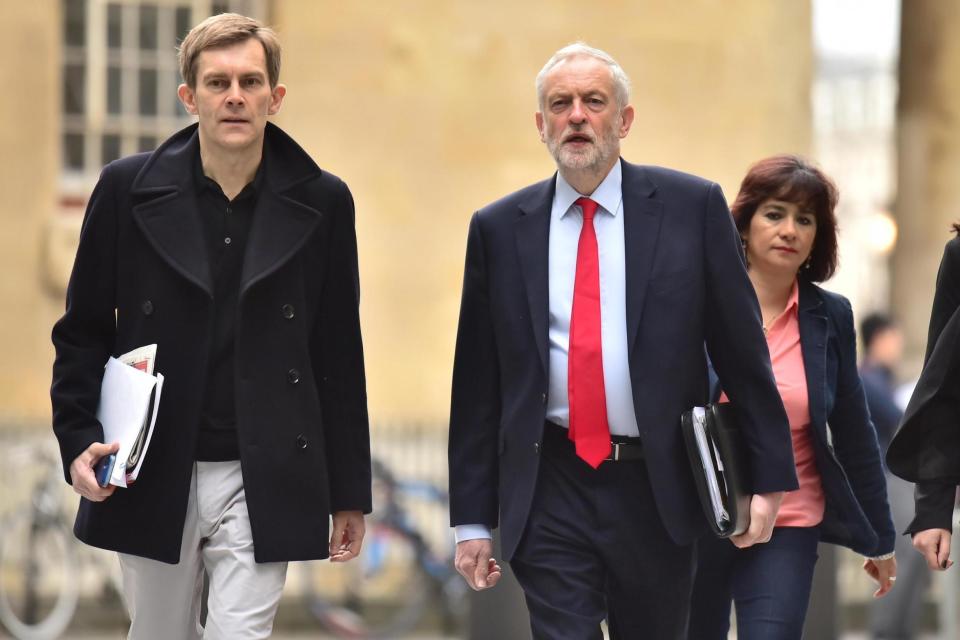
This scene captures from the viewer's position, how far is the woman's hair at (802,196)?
6238 millimetres

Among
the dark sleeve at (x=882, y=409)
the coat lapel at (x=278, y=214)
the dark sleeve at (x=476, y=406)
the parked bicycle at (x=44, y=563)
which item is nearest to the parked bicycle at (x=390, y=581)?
the parked bicycle at (x=44, y=563)

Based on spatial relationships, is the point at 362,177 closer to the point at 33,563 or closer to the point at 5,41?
the point at 5,41

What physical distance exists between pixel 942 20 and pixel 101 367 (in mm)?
14577

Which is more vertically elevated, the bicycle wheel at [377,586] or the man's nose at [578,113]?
the man's nose at [578,113]

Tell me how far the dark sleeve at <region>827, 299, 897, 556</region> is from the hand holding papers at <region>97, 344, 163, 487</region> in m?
2.41

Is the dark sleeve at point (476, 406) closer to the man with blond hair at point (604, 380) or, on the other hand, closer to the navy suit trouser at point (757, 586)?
the man with blond hair at point (604, 380)

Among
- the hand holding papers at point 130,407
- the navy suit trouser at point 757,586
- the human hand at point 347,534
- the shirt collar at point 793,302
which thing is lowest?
the navy suit trouser at point 757,586

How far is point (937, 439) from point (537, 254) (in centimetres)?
126

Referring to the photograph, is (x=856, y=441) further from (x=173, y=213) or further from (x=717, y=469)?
(x=173, y=213)

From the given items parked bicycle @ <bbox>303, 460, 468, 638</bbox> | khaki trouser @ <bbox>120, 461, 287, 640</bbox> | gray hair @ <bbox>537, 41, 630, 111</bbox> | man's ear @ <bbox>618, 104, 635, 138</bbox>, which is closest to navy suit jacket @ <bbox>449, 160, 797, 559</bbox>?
man's ear @ <bbox>618, 104, 635, 138</bbox>

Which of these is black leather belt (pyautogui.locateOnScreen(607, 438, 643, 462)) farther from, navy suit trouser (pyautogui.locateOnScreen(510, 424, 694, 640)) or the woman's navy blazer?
the woman's navy blazer

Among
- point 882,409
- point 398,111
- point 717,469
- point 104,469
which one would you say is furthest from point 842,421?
point 398,111

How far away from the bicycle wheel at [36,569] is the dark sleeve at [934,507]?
8.88 metres

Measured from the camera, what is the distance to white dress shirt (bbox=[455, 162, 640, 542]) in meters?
5.15
